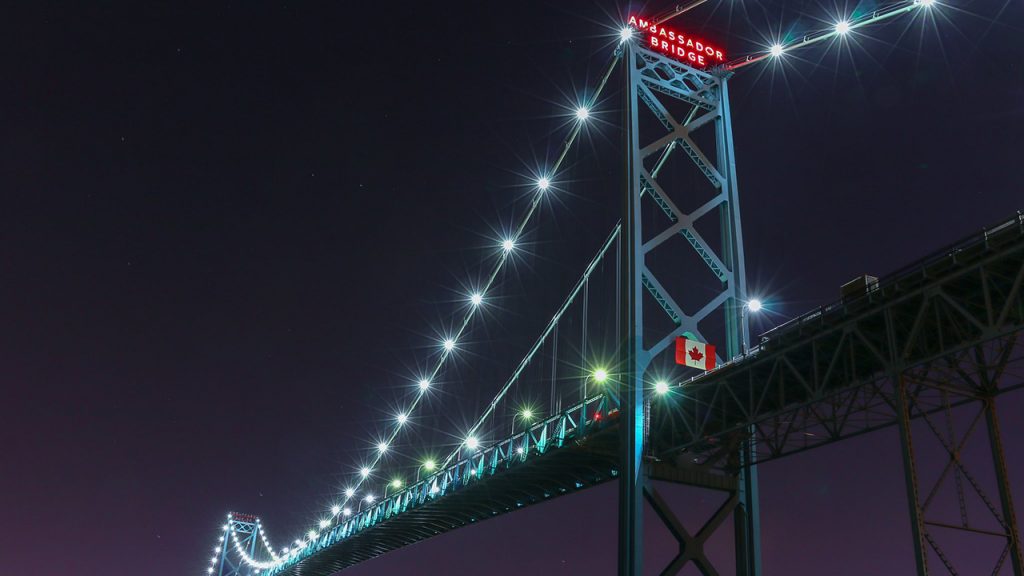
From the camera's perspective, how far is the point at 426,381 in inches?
3332

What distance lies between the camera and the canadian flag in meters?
36.0

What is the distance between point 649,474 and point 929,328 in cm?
1217

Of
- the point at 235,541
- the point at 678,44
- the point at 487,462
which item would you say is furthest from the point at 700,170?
the point at 235,541

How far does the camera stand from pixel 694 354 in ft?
119

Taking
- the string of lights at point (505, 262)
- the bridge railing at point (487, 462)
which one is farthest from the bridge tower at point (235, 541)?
the bridge railing at point (487, 462)

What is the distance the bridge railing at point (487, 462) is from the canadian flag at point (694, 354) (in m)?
4.87

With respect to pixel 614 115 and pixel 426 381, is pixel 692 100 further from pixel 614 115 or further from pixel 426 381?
pixel 426 381

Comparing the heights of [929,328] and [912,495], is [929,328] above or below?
above

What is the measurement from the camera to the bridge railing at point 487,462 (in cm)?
4262

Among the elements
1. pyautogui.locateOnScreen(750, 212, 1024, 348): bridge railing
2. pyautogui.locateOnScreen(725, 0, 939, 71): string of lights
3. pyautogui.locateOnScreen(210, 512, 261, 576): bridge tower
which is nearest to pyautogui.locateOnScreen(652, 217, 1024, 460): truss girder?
pyautogui.locateOnScreen(750, 212, 1024, 348): bridge railing

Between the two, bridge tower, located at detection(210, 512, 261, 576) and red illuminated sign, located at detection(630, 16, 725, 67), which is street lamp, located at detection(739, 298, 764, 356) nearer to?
red illuminated sign, located at detection(630, 16, 725, 67)

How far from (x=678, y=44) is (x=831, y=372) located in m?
20.2

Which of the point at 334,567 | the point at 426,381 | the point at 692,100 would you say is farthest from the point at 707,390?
the point at 334,567

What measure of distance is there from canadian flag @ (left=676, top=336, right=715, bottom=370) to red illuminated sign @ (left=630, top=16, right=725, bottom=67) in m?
14.2
